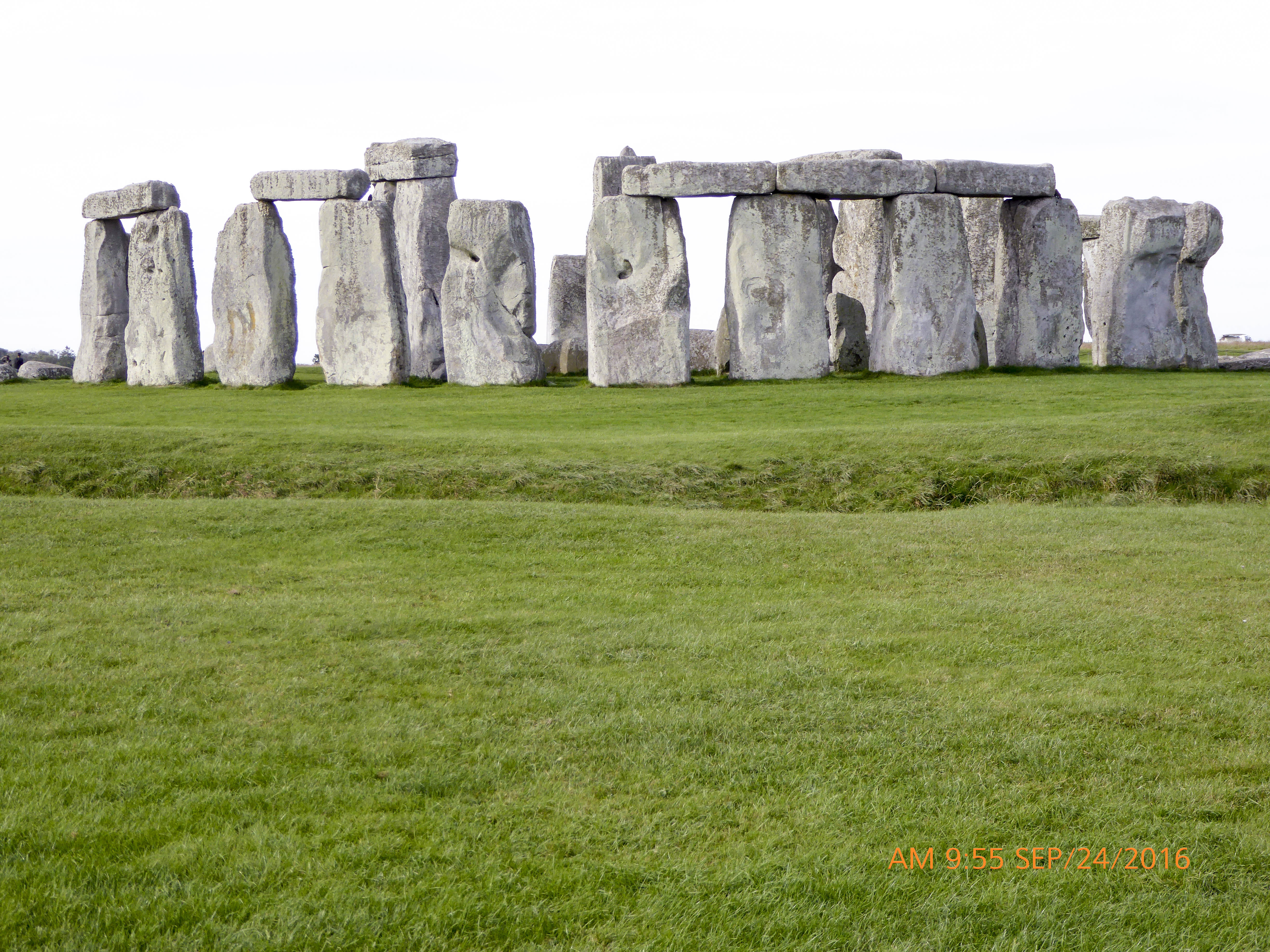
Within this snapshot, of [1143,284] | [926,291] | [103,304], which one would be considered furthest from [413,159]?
[1143,284]

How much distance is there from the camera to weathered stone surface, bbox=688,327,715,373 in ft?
90.2

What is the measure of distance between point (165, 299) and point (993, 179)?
50.7ft

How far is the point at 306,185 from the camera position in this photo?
2352 cm

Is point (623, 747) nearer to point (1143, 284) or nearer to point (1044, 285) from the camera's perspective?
point (1044, 285)

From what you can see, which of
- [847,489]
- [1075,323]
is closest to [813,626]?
[847,489]

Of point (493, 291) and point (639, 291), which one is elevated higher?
point (493, 291)

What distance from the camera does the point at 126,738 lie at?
17.8 feet

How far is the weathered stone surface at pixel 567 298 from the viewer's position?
91.9 feet

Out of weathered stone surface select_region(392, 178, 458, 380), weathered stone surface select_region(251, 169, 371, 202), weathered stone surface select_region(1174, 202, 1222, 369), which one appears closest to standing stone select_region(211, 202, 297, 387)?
weathered stone surface select_region(251, 169, 371, 202)

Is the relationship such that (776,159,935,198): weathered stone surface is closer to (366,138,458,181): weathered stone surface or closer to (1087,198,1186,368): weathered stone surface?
(1087,198,1186,368): weathered stone surface

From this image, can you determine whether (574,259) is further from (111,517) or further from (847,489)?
(111,517)

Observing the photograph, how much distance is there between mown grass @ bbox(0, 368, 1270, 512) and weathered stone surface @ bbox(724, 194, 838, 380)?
12.5 feet

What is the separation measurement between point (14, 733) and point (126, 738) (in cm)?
49

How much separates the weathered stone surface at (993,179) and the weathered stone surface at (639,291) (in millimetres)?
4675
